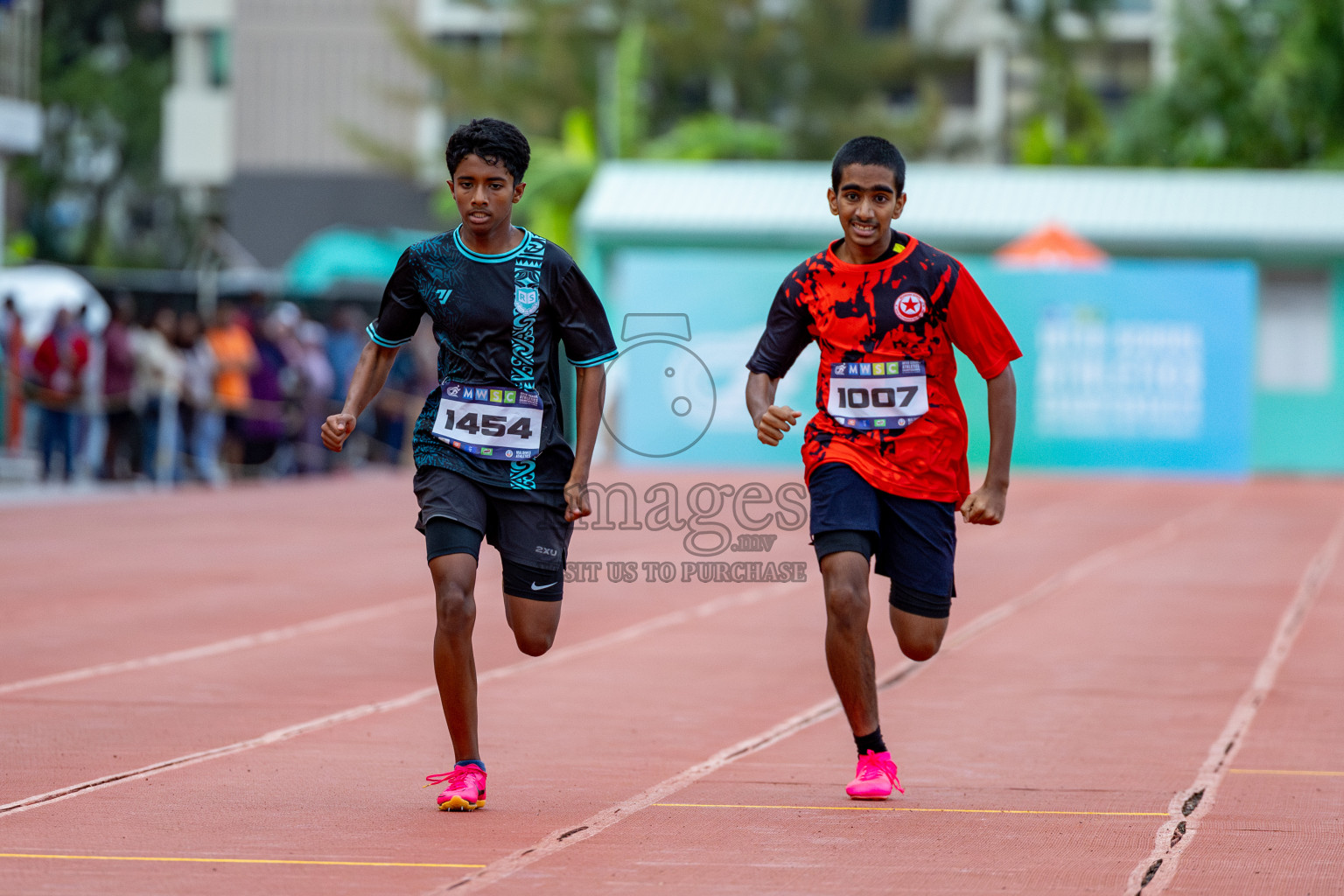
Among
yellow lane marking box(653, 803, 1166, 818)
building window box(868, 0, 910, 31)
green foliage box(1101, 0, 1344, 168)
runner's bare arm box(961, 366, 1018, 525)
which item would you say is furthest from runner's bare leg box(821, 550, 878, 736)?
building window box(868, 0, 910, 31)

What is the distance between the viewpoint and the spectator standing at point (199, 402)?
2253 cm

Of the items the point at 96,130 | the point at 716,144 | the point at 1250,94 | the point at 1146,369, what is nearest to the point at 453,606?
the point at 1146,369

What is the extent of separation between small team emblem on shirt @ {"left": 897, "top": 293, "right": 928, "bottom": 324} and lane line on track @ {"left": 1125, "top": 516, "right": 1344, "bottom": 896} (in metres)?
1.72

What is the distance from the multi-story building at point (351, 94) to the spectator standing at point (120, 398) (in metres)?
35.1

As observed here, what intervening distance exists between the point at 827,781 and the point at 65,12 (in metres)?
53.9

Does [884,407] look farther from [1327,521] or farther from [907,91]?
[907,91]

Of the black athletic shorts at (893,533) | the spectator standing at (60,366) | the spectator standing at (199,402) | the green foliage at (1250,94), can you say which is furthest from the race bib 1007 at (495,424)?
the green foliage at (1250,94)

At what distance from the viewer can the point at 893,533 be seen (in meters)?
6.57

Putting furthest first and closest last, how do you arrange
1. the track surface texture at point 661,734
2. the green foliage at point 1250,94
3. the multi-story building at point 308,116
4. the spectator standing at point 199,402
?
the multi-story building at point 308,116
the green foliage at point 1250,94
the spectator standing at point 199,402
the track surface texture at point 661,734

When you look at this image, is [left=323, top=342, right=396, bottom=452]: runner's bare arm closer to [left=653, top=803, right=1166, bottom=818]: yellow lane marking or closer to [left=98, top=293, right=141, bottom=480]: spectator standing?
[left=653, top=803, right=1166, bottom=818]: yellow lane marking

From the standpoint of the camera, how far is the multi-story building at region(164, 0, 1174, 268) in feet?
192

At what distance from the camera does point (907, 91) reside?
6309 cm

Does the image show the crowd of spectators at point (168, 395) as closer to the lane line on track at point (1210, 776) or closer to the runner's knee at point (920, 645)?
the lane line on track at point (1210, 776)

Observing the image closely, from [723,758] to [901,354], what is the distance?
5.86ft
